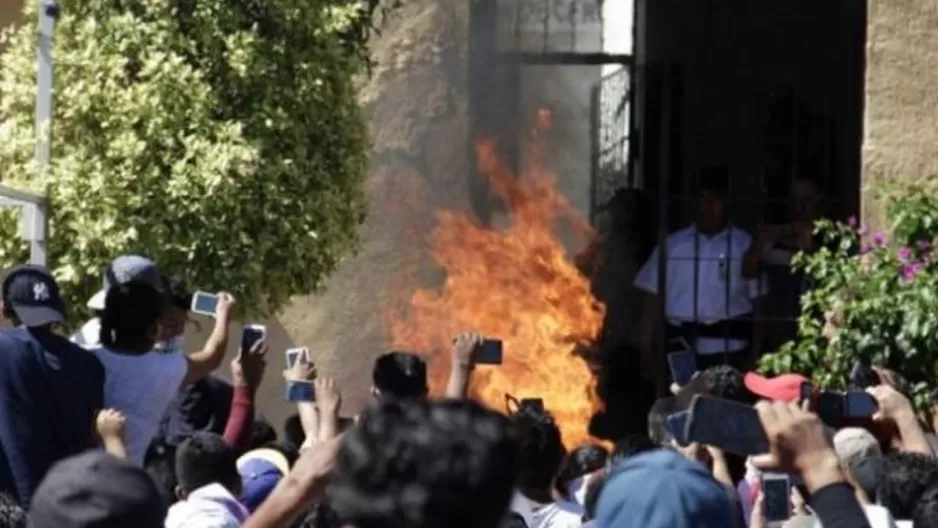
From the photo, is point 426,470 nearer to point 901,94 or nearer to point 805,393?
point 805,393

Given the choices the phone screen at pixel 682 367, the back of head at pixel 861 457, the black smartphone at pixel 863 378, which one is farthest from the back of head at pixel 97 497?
the black smartphone at pixel 863 378

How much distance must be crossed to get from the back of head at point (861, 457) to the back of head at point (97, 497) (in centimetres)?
330

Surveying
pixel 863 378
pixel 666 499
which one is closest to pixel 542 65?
pixel 863 378

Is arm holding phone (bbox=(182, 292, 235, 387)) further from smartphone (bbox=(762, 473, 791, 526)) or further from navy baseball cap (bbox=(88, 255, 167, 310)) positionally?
smartphone (bbox=(762, 473, 791, 526))

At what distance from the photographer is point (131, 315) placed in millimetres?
8023

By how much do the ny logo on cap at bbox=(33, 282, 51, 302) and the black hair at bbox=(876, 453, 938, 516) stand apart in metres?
2.56

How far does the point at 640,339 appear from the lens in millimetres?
14555

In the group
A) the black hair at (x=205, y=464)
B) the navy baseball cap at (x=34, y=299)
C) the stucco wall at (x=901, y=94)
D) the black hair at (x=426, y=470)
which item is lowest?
the black hair at (x=205, y=464)

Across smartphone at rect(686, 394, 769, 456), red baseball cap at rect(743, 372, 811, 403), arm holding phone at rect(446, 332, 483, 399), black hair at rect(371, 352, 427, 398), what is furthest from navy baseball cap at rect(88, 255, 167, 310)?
smartphone at rect(686, 394, 769, 456)

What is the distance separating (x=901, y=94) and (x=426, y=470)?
8.72 m

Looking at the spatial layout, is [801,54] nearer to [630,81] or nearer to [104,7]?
[630,81]

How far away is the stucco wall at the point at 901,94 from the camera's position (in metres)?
11.9

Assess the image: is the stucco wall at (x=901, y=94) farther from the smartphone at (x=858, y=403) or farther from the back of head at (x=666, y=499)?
the back of head at (x=666, y=499)

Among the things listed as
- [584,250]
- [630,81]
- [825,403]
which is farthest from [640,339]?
[825,403]
